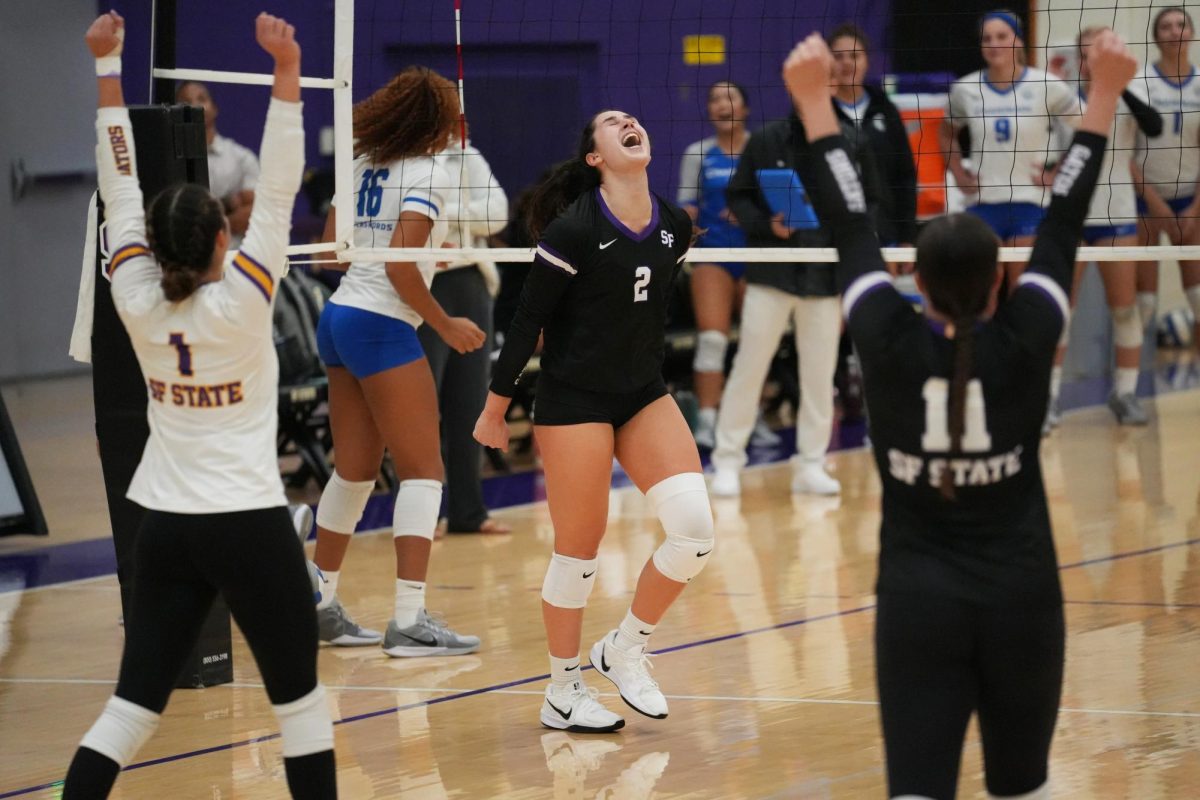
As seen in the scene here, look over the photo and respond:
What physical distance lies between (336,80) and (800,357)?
12.8 feet

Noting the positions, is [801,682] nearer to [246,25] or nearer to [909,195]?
[909,195]

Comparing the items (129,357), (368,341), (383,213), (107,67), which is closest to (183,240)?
(107,67)

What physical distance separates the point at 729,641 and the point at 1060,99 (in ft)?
15.7

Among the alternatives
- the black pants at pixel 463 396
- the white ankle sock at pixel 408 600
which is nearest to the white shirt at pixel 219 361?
the white ankle sock at pixel 408 600

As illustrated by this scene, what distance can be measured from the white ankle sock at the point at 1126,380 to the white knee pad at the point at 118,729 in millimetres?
8382

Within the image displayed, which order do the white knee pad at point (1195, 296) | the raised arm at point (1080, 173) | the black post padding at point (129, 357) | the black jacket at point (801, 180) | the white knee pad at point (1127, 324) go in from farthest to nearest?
the white knee pad at point (1195, 296) < the white knee pad at point (1127, 324) < the black jacket at point (801, 180) < the black post padding at point (129, 357) < the raised arm at point (1080, 173)

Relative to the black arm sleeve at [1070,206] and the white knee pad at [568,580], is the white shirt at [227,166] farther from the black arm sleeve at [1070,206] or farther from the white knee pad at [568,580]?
the black arm sleeve at [1070,206]

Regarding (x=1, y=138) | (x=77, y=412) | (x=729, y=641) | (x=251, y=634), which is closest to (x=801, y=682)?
(x=729, y=641)

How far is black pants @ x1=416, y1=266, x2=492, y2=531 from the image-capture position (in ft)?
25.0

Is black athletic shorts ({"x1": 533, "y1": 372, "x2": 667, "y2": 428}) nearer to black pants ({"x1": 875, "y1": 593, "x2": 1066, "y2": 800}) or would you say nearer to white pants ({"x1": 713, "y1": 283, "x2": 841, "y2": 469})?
black pants ({"x1": 875, "y1": 593, "x2": 1066, "y2": 800})

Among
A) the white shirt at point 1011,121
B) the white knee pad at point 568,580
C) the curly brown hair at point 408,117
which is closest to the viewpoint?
the white knee pad at point 568,580

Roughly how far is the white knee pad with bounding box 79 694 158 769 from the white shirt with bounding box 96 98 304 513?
0.43m

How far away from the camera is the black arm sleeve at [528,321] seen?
182 inches

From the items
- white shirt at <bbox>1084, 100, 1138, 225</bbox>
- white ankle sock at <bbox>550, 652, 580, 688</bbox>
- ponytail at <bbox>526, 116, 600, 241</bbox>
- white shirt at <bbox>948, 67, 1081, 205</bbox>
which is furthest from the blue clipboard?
white ankle sock at <bbox>550, 652, 580, 688</bbox>
